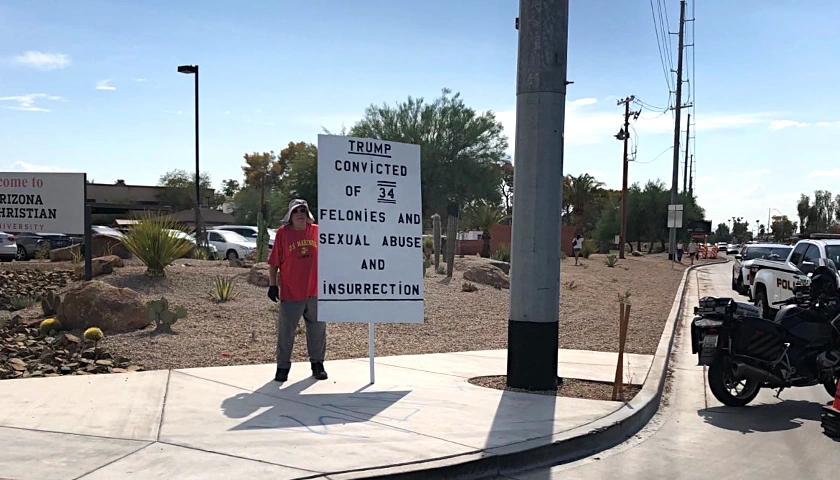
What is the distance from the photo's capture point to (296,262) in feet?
27.2

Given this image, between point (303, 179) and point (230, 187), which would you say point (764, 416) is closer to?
point (303, 179)

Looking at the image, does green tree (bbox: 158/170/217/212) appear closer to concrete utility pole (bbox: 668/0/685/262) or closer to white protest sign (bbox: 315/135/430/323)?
concrete utility pole (bbox: 668/0/685/262)

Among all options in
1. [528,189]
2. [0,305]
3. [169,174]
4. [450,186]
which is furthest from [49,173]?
[169,174]

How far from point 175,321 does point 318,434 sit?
17.6 ft

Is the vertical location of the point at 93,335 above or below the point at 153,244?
below

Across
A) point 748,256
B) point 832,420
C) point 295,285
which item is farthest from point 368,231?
point 748,256

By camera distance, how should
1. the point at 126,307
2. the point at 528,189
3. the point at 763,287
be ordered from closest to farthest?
the point at 528,189 < the point at 126,307 < the point at 763,287

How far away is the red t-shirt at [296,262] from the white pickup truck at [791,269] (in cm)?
826

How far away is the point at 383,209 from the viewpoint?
853 centimetres

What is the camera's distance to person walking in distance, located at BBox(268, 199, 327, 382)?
8.21 meters

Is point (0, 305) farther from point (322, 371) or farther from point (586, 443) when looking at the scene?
point (586, 443)

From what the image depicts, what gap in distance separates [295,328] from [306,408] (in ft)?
4.37

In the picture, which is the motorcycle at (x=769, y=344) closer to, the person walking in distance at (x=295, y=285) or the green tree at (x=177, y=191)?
the person walking in distance at (x=295, y=285)

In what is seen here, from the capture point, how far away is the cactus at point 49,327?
10.7 meters
